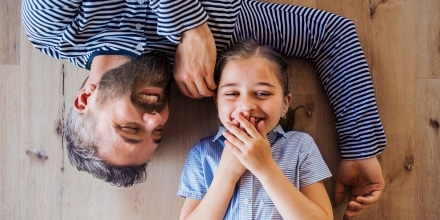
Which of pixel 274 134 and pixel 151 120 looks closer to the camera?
pixel 151 120

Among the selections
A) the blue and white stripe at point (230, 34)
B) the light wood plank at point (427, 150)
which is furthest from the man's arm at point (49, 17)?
the light wood plank at point (427, 150)

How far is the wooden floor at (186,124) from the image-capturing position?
108cm

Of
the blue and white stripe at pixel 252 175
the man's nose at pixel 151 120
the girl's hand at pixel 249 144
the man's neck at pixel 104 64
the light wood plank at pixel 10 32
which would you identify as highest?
the light wood plank at pixel 10 32

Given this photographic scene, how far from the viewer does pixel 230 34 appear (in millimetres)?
947

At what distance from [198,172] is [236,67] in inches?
10.6

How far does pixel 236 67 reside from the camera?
2.98 ft

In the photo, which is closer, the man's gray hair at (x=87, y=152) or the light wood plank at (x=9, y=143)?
the man's gray hair at (x=87, y=152)

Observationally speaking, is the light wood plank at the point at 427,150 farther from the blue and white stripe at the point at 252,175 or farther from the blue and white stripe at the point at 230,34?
the blue and white stripe at the point at 252,175

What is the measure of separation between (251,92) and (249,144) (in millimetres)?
114

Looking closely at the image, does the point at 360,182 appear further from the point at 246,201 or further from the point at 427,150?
the point at 246,201

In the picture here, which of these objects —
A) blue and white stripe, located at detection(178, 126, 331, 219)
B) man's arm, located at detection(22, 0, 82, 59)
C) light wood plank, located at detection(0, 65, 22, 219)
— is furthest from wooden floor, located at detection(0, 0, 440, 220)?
man's arm, located at detection(22, 0, 82, 59)

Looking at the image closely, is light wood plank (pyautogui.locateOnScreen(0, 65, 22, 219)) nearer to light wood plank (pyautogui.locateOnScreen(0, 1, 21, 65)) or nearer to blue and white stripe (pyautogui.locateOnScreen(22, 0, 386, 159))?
light wood plank (pyautogui.locateOnScreen(0, 1, 21, 65))

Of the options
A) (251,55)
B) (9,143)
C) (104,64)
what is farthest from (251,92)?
(9,143)

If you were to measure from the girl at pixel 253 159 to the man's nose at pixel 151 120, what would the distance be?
0.48ft
